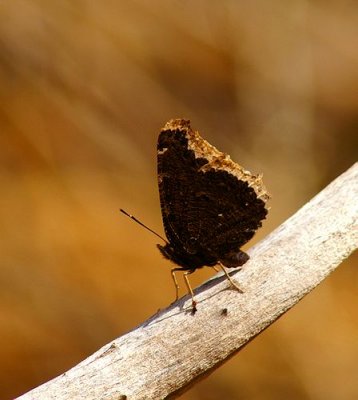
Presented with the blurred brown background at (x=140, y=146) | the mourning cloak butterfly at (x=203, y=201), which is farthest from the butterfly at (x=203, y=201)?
the blurred brown background at (x=140, y=146)

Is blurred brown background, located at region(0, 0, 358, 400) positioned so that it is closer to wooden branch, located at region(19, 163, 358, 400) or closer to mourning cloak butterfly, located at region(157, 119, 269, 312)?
mourning cloak butterfly, located at region(157, 119, 269, 312)

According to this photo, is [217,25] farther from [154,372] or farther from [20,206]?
[154,372]

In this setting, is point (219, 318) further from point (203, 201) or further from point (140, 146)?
point (140, 146)

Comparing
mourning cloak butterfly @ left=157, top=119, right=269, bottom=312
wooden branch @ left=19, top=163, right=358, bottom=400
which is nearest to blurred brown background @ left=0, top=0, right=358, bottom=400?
mourning cloak butterfly @ left=157, top=119, right=269, bottom=312

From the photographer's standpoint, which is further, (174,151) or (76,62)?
(76,62)

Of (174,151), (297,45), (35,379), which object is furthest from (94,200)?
(174,151)

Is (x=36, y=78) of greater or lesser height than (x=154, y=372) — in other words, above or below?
above
